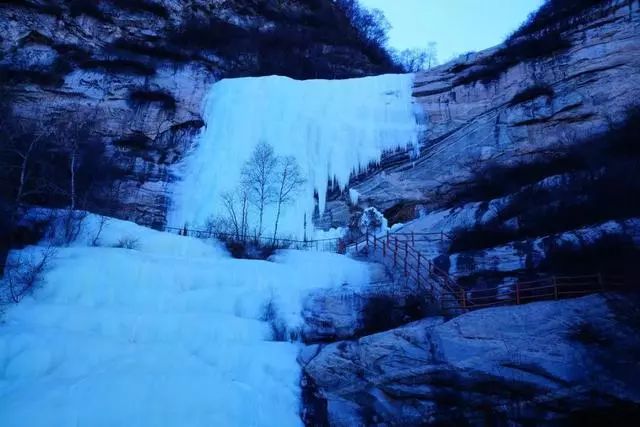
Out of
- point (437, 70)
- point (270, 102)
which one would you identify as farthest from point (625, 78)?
point (270, 102)

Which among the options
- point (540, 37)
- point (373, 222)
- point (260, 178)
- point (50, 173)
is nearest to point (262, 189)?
point (260, 178)

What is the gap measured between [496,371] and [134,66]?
2041 centimetres

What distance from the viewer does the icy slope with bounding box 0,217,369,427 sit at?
859cm

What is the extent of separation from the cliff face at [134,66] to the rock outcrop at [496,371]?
1298 centimetres

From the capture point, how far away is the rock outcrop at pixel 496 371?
833 centimetres

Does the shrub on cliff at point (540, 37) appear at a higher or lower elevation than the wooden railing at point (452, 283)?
higher

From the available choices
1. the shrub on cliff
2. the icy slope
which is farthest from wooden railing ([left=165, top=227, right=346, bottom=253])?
the shrub on cliff

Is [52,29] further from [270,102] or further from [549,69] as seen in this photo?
[549,69]

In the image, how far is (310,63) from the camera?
27734 millimetres

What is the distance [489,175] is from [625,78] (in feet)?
16.5

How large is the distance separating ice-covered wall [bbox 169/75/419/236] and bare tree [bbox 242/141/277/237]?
486mm

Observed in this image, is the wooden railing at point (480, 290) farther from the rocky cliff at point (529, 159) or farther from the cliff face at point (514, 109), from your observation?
the cliff face at point (514, 109)

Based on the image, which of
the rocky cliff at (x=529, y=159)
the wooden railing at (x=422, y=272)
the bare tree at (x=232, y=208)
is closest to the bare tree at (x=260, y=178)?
the bare tree at (x=232, y=208)

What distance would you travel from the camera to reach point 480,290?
1070 centimetres
